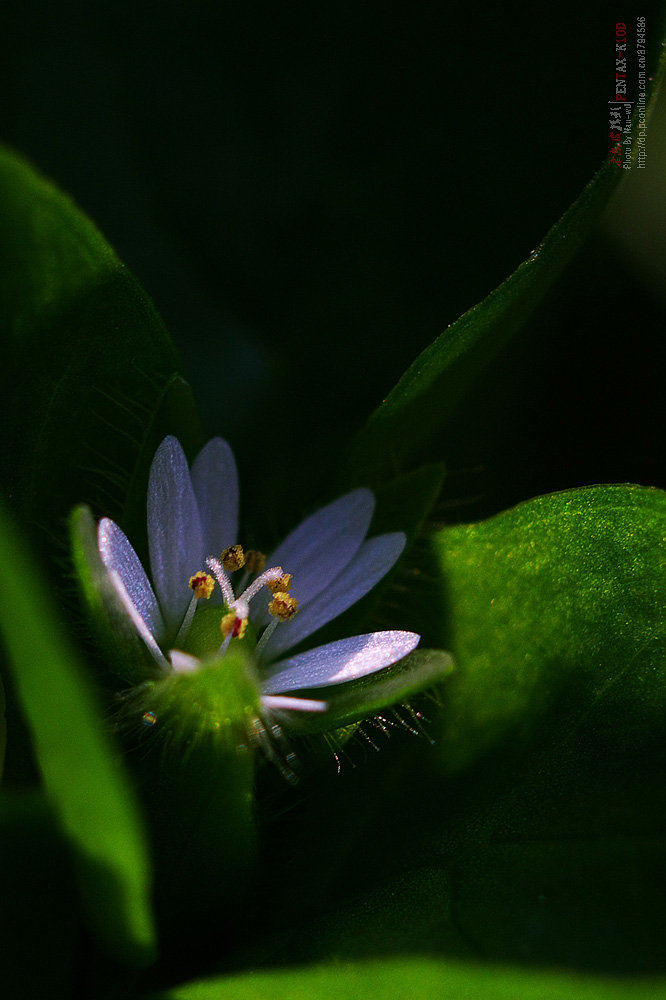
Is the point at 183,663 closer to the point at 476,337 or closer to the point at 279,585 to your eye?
the point at 279,585

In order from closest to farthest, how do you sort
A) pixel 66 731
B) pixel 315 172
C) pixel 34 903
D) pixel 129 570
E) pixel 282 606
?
pixel 66 731, pixel 34 903, pixel 129 570, pixel 282 606, pixel 315 172

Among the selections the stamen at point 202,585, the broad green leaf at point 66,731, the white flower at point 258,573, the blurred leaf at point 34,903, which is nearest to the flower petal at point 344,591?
the white flower at point 258,573

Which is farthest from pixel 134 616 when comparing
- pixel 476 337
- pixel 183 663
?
pixel 476 337

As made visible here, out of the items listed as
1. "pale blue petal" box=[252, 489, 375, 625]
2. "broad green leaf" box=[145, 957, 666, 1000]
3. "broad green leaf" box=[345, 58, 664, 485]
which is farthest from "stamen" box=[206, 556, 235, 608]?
"broad green leaf" box=[145, 957, 666, 1000]

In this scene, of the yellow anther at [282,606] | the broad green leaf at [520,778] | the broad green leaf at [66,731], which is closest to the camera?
the broad green leaf at [66,731]

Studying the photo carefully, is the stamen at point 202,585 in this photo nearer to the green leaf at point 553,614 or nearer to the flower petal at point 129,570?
the flower petal at point 129,570
